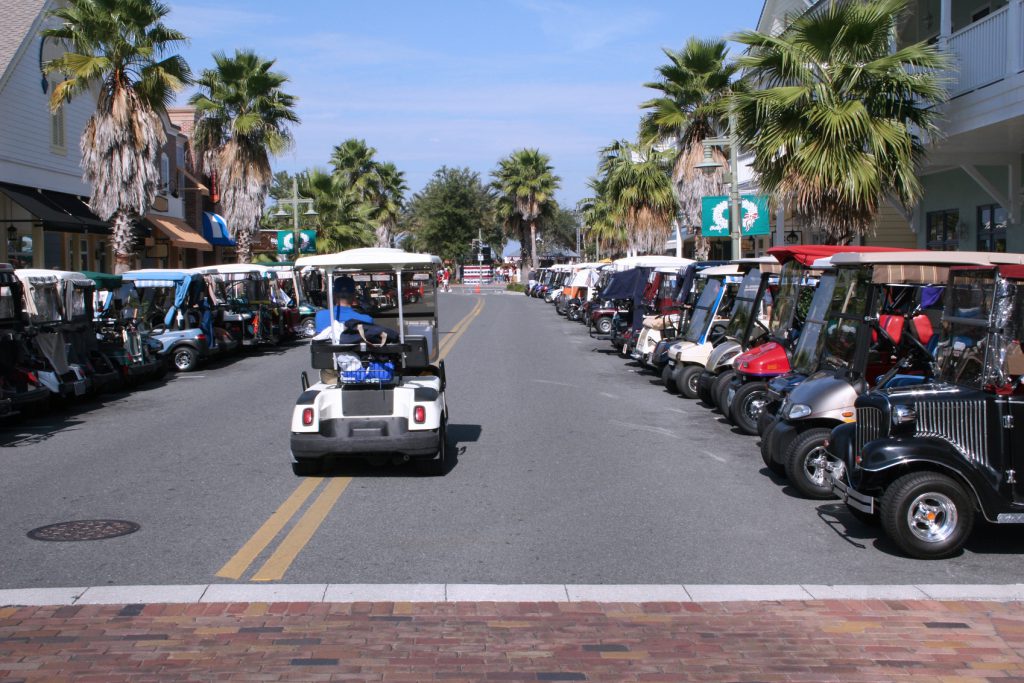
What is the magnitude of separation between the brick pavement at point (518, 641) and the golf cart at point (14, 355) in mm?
8245

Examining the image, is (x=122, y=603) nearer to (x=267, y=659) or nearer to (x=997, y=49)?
(x=267, y=659)

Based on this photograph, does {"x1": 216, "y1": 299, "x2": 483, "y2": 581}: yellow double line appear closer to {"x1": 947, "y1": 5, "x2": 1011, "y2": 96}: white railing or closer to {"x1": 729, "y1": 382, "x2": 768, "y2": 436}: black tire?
{"x1": 729, "y1": 382, "x2": 768, "y2": 436}: black tire

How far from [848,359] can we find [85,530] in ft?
22.1

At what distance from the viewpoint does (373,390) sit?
9.73m

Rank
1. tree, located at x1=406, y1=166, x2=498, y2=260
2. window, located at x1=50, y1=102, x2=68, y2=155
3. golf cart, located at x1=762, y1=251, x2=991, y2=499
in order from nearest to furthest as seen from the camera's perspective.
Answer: golf cart, located at x1=762, y1=251, x2=991, y2=499, window, located at x1=50, y1=102, x2=68, y2=155, tree, located at x1=406, y1=166, x2=498, y2=260

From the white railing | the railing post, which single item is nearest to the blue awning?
the white railing

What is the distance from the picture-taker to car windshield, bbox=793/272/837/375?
33.7ft

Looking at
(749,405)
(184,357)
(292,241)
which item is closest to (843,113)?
(749,405)

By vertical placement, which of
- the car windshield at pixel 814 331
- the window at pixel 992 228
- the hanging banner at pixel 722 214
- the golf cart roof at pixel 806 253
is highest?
the hanging banner at pixel 722 214

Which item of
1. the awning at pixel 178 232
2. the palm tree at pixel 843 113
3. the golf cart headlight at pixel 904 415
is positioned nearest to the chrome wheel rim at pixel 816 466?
the golf cart headlight at pixel 904 415

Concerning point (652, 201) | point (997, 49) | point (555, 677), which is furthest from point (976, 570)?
point (652, 201)

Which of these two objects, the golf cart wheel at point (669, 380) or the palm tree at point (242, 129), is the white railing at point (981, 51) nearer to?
the golf cart wheel at point (669, 380)

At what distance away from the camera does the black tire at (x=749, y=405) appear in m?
12.4

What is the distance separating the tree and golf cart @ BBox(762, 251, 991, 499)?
8483 centimetres
